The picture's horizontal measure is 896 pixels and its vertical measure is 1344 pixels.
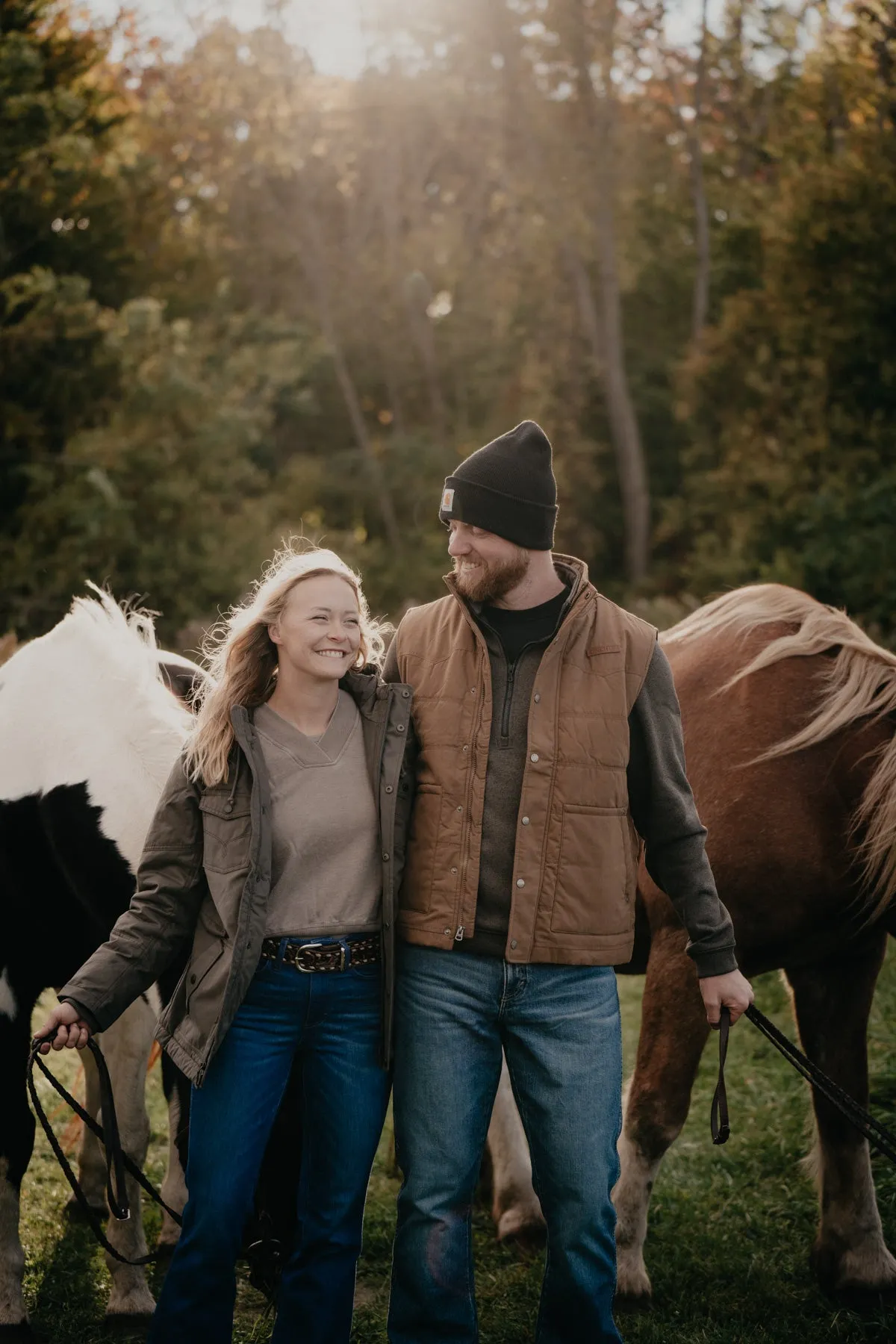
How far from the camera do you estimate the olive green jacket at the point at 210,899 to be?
2441 mm

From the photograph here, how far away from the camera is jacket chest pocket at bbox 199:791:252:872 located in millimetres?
2490

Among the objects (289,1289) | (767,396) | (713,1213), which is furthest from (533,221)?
(289,1289)

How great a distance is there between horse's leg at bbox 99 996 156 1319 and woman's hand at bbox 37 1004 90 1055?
1.24m

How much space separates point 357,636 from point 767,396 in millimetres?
14063

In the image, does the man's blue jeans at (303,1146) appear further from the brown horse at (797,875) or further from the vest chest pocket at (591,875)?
the brown horse at (797,875)

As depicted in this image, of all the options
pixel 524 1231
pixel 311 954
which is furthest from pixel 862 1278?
pixel 311 954

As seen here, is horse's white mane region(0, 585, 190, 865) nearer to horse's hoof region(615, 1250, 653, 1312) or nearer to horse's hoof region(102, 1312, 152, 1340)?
horse's hoof region(102, 1312, 152, 1340)

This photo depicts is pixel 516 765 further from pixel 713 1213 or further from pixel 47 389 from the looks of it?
pixel 47 389

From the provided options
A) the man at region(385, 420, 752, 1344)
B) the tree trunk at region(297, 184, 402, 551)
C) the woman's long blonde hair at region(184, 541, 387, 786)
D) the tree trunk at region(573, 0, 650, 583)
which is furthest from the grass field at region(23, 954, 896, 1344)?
the tree trunk at region(297, 184, 402, 551)

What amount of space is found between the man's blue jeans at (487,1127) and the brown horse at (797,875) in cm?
84

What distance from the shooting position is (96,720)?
12.1 ft

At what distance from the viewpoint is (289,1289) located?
8.36 ft

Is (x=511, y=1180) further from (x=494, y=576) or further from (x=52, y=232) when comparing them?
(x=52, y=232)

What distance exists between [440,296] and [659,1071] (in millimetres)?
22382
